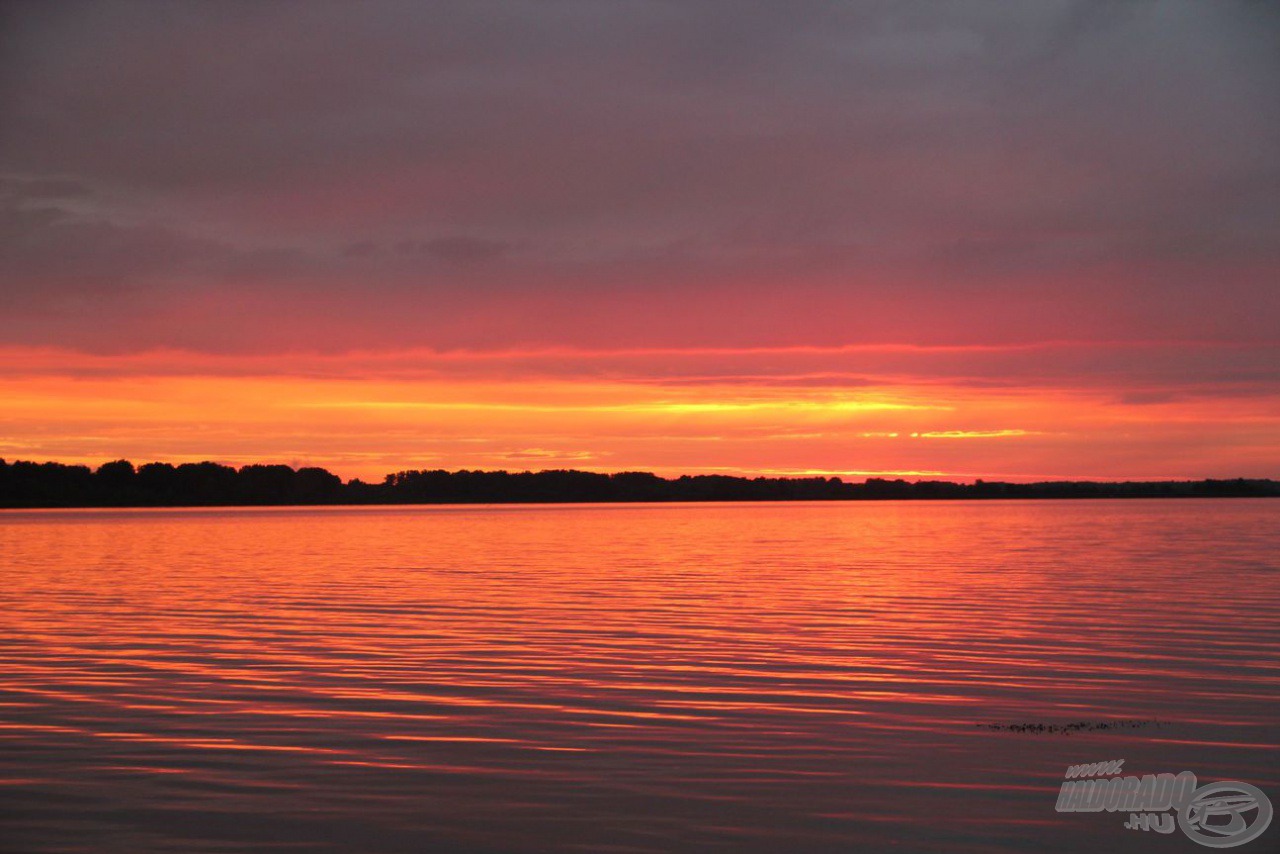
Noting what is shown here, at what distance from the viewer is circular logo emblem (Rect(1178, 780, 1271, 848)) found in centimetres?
1323

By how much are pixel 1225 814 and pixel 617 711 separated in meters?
9.36

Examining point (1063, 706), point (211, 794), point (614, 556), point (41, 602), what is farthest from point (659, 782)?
point (614, 556)

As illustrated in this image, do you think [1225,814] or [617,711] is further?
[617,711]

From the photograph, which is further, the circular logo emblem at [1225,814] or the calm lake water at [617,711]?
the calm lake water at [617,711]

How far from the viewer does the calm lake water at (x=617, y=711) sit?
1370cm

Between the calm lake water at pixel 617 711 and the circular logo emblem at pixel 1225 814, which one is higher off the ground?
the calm lake water at pixel 617 711

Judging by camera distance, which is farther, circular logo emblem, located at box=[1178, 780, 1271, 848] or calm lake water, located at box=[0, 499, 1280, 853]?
calm lake water, located at box=[0, 499, 1280, 853]

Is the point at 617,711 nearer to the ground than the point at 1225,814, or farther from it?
farther from it

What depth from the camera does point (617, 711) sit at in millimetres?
20234

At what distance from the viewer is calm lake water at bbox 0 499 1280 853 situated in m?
13.7

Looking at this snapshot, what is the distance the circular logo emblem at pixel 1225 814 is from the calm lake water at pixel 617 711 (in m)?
0.25

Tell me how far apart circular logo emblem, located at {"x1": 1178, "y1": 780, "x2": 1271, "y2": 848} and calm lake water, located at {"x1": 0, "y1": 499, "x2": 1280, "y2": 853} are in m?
0.25

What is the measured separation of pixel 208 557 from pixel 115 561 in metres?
5.54

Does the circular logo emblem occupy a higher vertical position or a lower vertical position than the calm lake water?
lower
